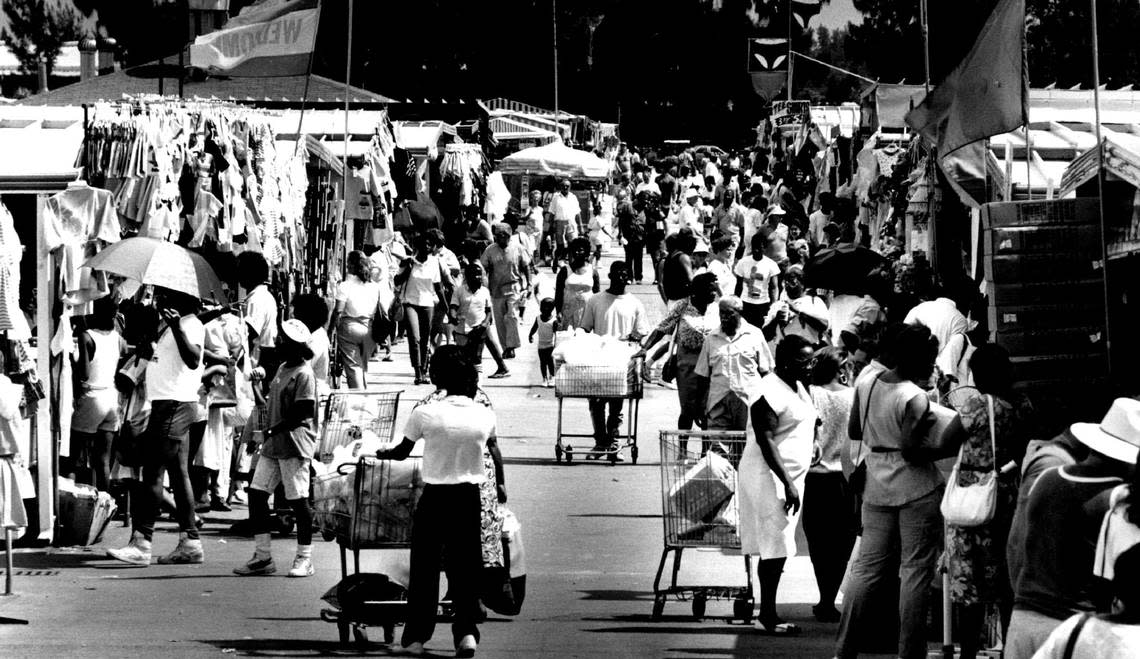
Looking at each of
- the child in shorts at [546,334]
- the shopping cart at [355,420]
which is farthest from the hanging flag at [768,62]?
the shopping cart at [355,420]

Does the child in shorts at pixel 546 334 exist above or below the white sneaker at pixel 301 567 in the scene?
above

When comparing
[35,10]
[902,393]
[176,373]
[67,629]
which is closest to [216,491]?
[176,373]

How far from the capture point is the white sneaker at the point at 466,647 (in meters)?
9.23

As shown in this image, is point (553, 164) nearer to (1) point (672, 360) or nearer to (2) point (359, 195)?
(2) point (359, 195)

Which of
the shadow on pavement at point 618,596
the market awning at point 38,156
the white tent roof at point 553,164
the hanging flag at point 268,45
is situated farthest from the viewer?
the white tent roof at point 553,164

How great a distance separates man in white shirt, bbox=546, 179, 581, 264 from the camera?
34.7 metres

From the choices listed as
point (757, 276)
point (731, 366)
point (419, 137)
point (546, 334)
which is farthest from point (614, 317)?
point (419, 137)

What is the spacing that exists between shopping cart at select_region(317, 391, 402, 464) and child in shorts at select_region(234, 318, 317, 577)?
1.58 ft

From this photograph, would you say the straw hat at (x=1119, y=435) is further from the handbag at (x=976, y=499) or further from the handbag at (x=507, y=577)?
the handbag at (x=507, y=577)

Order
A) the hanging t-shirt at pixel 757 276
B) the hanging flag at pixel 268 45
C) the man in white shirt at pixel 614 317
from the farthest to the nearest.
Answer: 1. the hanging t-shirt at pixel 757 276
2. the man in white shirt at pixel 614 317
3. the hanging flag at pixel 268 45

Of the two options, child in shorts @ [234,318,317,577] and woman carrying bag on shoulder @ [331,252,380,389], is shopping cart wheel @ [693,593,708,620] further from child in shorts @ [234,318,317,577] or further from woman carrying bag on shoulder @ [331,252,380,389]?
woman carrying bag on shoulder @ [331,252,380,389]

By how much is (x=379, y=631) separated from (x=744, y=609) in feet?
6.82

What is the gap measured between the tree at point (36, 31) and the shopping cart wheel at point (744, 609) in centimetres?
6798

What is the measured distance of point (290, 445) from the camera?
11.5 m
